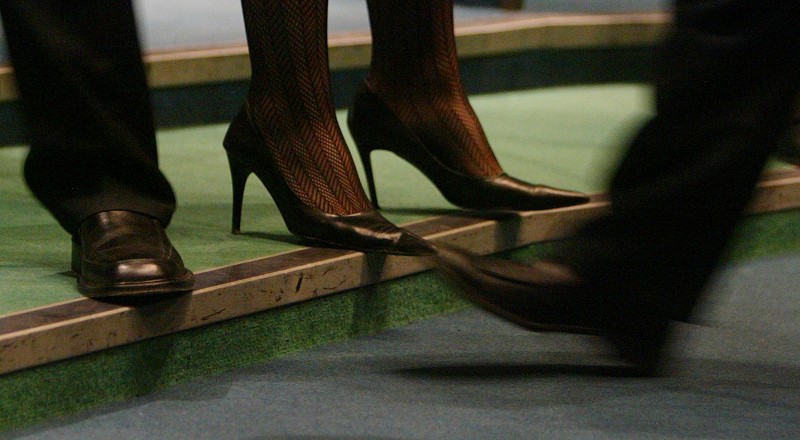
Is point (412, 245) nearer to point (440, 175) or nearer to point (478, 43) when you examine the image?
point (440, 175)

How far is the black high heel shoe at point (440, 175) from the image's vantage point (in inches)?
64.4

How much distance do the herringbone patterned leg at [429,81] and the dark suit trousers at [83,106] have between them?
17.1 inches

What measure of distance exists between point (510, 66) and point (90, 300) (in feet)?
6.72

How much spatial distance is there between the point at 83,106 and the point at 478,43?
1818 mm

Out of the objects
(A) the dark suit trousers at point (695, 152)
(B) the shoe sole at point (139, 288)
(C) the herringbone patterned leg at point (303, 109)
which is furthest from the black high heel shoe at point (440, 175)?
(B) the shoe sole at point (139, 288)

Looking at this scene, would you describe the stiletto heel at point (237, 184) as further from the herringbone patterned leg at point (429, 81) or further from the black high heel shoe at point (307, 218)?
the herringbone patterned leg at point (429, 81)

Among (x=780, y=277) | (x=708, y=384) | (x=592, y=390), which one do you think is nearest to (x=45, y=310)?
(x=592, y=390)

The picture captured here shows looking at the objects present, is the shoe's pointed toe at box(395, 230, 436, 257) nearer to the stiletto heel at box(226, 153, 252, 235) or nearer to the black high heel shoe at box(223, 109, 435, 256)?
the black high heel shoe at box(223, 109, 435, 256)

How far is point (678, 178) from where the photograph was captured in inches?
47.3

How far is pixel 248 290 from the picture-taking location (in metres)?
1.31

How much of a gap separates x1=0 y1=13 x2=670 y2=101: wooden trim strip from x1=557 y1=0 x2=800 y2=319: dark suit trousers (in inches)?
48.9

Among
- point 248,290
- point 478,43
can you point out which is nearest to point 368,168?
point 248,290

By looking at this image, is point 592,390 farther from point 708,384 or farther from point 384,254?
point 384,254

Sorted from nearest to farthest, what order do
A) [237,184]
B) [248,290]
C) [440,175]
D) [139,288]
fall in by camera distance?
1. [139,288]
2. [248,290]
3. [237,184]
4. [440,175]
